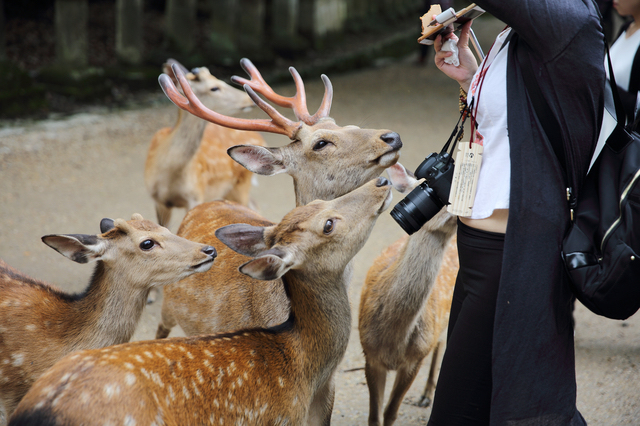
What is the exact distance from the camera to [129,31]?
28.4 ft

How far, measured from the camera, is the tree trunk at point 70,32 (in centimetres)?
807

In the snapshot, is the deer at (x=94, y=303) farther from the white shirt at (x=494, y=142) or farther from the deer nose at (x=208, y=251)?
the white shirt at (x=494, y=142)

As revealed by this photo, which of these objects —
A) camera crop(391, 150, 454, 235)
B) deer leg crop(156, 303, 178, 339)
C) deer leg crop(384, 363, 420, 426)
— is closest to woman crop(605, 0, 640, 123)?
camera crop(391, 150, 454, 235)

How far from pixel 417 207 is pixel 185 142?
3.04 metres

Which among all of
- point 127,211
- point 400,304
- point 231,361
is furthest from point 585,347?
point 127,211

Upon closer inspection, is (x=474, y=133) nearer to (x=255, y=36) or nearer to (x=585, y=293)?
(x=585, y=293)

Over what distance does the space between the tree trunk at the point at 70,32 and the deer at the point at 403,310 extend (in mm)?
6353

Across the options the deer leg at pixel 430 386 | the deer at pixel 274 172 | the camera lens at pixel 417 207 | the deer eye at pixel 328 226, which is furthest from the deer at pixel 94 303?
the deer leg at pixel 430 386

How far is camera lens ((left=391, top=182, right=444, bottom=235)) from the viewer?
7.59 ft

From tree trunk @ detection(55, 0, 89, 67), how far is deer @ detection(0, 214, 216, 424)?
604 centimetres

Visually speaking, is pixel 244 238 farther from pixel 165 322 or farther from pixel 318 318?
pixel 165 322

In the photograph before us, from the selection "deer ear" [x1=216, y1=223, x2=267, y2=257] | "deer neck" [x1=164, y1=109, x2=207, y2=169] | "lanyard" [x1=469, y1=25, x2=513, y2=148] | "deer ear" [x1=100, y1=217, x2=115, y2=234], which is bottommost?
"deer neck" [x1=164, y1=109, x2=207, y2=169]

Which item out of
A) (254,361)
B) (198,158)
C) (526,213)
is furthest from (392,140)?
(198,158)

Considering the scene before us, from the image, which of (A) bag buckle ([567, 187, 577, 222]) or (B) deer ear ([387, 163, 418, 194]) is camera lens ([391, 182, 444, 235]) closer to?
(A) bag buckle ([567, 187, 577, 222])
